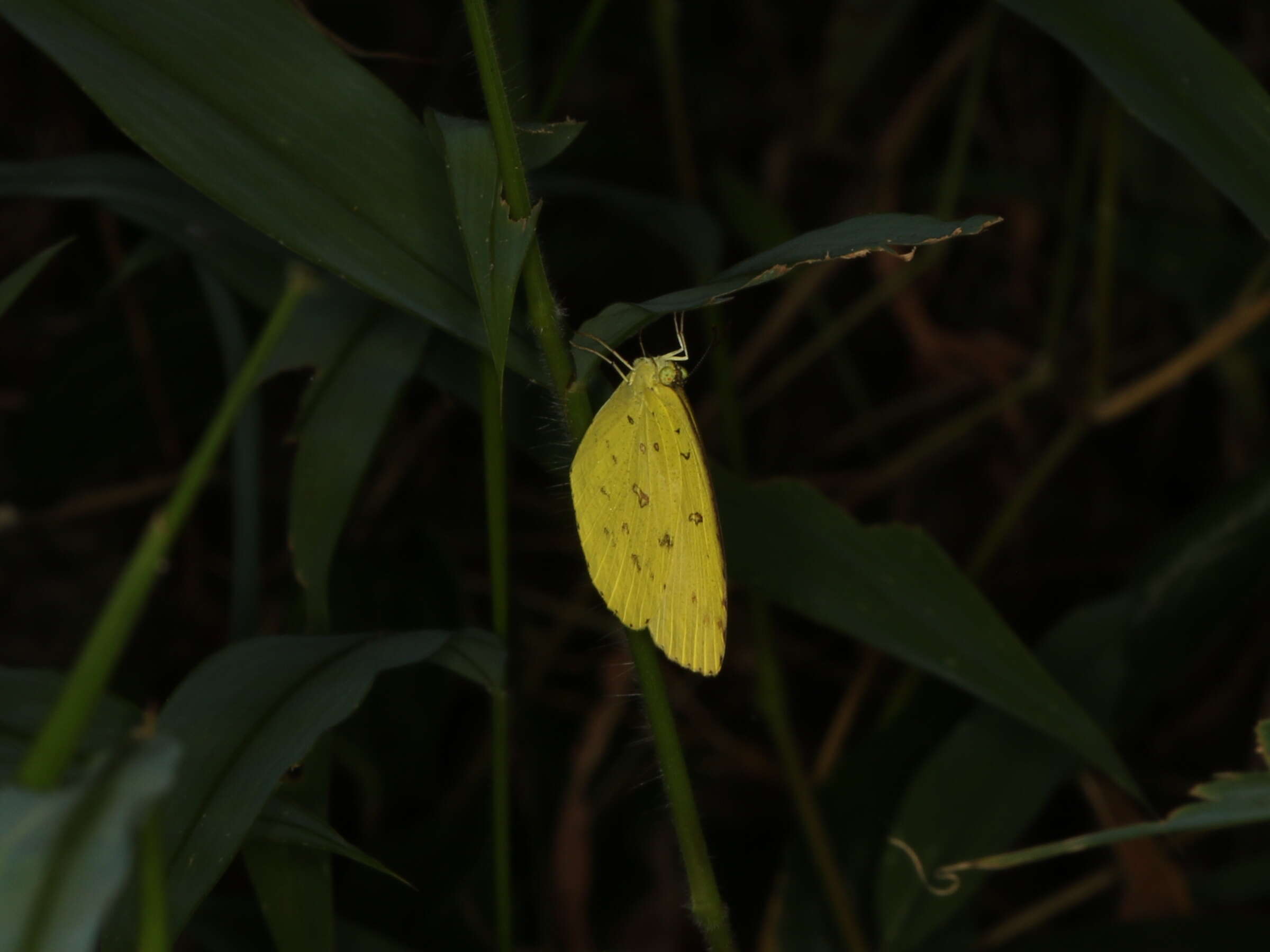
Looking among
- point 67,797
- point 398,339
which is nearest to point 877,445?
→ point 398,339

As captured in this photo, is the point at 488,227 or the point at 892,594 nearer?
the point at 488,227

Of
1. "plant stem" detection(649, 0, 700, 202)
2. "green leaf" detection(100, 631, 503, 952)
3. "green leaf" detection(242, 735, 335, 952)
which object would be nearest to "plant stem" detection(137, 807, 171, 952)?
"green leaf" detection(100, 631, 503, 952)

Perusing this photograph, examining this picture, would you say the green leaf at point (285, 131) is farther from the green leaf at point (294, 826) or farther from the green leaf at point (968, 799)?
the green leaf at point (968, 799)

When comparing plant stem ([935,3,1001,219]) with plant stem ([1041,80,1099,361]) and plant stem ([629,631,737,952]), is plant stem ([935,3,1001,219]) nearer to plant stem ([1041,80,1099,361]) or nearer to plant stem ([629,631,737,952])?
plant stem ([1041,80,1099,361])

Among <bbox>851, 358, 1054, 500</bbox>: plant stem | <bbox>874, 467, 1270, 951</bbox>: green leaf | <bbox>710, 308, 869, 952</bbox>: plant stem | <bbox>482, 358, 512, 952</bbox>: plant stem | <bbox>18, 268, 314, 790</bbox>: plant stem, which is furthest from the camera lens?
<bbox>851, 358, 1054, 500</bbox>: plant stem

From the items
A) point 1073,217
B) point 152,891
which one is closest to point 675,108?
point 1073,217

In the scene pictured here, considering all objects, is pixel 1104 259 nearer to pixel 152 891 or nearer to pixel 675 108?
pixel 675 108
